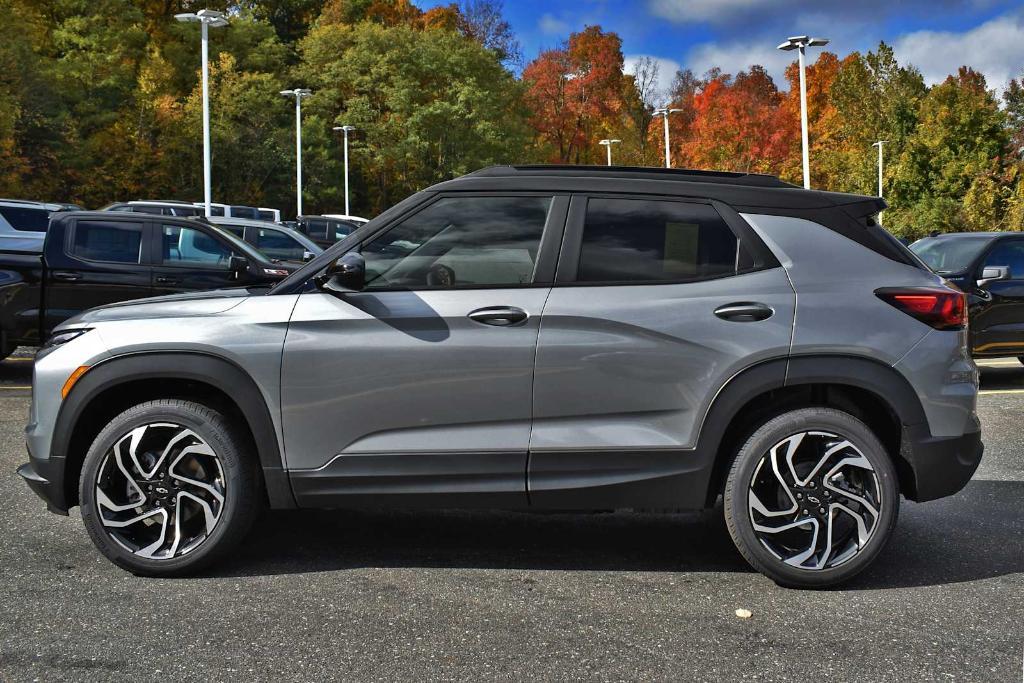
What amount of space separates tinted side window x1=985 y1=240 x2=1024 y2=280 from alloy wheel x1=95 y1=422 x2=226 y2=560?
9.58 meters

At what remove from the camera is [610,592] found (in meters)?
4.68

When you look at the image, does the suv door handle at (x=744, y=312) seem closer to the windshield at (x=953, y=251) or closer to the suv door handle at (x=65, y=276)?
the windshield at (x=953, y=251)

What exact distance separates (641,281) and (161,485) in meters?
2.18

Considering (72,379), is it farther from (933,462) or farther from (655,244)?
(933,462)

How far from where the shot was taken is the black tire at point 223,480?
4.74 m

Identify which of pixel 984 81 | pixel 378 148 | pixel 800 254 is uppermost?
pixel 984 81

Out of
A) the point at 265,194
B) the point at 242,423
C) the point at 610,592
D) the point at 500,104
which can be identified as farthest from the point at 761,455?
the point at 500,104

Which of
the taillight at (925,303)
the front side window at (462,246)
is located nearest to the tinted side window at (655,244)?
the front side window at (462,246)

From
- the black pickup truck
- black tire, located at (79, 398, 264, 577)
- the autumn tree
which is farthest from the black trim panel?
the autumn tree

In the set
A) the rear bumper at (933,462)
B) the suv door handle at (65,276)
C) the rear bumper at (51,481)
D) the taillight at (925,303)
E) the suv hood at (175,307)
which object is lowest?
the rear bumper at (51,481)

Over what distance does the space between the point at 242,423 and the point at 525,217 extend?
1493mm

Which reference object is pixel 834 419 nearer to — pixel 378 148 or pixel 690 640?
pixel 690 640

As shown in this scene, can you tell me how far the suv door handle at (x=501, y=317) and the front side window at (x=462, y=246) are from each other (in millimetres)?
144

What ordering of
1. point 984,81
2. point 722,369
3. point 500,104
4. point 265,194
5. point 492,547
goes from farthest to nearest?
point 984,81, point 500,104, point 265,194, point 492,547, point 722,369
